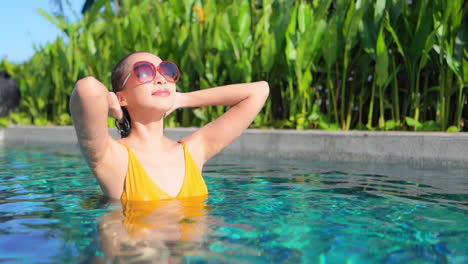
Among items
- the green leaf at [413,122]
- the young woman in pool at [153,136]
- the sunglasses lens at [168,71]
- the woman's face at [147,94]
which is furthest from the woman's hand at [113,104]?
the green leaf at [413,122]

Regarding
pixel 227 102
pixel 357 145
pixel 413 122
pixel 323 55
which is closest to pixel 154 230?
pixel 227 102

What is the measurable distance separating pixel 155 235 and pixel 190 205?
558mm

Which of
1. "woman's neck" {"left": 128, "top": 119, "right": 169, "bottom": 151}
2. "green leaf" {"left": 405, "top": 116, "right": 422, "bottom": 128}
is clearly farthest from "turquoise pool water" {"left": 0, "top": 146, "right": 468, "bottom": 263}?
"green leaf" {"left": 405, "top": 116, "right": 422, "bottom": 128}

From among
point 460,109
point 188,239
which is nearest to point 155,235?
point 188,239

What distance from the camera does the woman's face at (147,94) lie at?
2.42 meters

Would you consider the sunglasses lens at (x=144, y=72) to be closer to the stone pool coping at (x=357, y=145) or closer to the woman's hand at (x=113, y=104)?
the woman's hand at (x=113, y=104)

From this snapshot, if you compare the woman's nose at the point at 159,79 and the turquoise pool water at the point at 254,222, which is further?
the woman's nose at the point at 159,79

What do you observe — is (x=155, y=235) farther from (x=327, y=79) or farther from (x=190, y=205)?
(x=327, y=79)

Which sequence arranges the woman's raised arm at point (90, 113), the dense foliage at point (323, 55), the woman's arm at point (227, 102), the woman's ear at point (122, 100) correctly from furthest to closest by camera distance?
the dense foliage at point (323, 55) < the woman's arm at point (227, 102) < the woman's ear at point (122, 100) < the woman's raised arm at point (90, 113)

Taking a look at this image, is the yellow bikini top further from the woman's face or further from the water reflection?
the woman's face

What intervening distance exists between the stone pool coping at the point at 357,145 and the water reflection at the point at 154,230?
259 cm

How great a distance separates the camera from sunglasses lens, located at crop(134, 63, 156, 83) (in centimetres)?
238

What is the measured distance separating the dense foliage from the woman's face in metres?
3.11

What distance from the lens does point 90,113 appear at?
6.49ft
